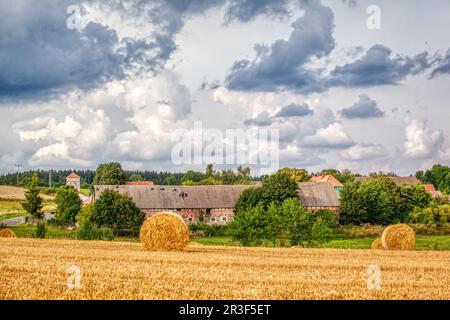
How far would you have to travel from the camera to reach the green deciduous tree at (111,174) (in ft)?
438

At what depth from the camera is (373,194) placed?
8781 cm

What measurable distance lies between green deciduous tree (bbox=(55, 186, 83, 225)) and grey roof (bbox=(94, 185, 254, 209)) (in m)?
5.40

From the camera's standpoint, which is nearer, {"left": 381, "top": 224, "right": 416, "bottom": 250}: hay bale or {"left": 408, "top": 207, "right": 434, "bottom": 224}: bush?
{"left": 381, "top": 224, "right": 416, "bottom": 250}: hay bale

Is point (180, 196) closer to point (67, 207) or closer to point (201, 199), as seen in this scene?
point (201, 199)

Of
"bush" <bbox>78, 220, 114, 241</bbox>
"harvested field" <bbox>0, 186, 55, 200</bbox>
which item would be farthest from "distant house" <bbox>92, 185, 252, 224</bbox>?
"harvested field" <bbox>0, 186, 55, 200</bbox>

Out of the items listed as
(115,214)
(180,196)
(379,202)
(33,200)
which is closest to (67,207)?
(33,200)

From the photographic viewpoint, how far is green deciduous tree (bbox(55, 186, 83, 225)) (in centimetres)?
8438

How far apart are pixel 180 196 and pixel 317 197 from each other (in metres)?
21.9

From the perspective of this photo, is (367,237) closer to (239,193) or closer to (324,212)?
(324,212)

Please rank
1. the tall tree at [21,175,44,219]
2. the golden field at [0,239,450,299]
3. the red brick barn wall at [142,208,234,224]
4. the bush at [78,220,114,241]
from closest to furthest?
the golden field at [0,239,450,299] < the bush at [78,220,114,241] < the tall tree at [21,175,44,219] < the red brick barn wall at [142,208,234,224]

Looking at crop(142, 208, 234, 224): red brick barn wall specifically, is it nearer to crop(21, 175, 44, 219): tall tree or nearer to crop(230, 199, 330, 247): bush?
crop(21, 175, 44, 219): tall tree

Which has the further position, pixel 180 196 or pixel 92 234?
pixel 180 196

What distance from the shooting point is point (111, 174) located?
134 m
